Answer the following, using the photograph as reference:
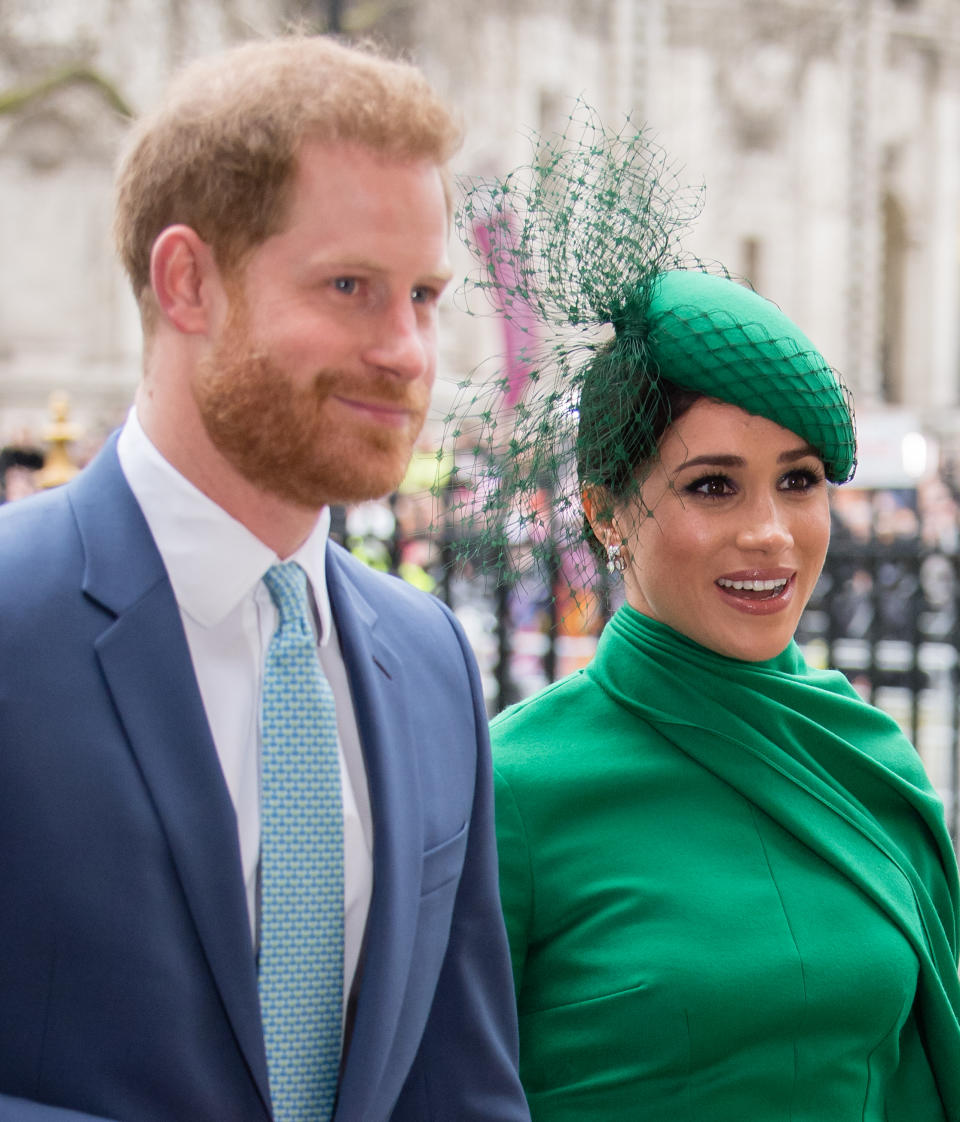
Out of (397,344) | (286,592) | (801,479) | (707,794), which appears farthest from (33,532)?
(801,479)

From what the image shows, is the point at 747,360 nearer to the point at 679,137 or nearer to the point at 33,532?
the point at 33,532

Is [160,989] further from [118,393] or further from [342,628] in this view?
[118,393]

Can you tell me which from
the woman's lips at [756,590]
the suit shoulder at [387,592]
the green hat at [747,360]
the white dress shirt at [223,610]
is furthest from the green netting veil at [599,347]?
the white dress shirt at [223,610]

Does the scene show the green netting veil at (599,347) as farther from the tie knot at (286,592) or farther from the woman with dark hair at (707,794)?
the tie knot at (286,592)

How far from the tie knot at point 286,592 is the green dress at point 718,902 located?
657 mm

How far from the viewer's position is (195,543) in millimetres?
1532

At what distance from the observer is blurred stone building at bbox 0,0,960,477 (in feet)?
53.6

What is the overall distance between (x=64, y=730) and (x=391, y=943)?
16.8 inches

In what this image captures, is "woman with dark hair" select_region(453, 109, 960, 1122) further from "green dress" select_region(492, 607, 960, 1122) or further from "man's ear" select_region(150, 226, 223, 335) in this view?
"man's ear" select_region(150, 226, 223, 335)

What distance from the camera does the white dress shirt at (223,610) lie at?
153cm

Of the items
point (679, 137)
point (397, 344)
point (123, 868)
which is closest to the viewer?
point (123, 868)

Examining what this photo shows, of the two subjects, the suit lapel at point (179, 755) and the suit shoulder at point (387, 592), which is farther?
the suit shoulder at point (387, 592)

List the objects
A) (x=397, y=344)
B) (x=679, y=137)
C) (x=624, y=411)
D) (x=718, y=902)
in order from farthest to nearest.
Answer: (x=679, y=137) < (x=624, y=411) < (x=718, y=902) < (x=397, y=344)

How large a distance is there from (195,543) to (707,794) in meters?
0.95
